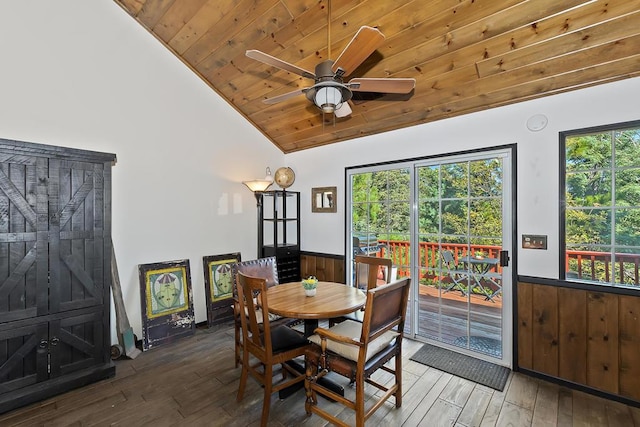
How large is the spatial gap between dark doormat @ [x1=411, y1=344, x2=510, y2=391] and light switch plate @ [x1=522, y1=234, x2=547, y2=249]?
48.6 inches

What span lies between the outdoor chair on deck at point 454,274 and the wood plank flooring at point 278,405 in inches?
35.2

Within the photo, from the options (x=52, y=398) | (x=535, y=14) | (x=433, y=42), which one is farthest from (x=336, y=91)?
(x=52, y=398)

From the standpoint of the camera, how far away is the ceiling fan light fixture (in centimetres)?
187

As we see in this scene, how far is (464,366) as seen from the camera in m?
2.93

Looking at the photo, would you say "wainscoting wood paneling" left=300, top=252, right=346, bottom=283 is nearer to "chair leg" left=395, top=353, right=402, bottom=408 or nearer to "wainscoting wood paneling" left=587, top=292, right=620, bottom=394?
"chair leg" left=395, top=353, right=402, bottom=408

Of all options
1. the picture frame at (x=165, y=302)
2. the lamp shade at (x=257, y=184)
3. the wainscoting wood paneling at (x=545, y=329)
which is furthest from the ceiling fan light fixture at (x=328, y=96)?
the picture frame at (x=165, y=302)

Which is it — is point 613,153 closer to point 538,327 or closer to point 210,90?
point 538,327

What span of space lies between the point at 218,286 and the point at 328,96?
319 cm

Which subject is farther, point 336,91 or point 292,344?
point 292,344

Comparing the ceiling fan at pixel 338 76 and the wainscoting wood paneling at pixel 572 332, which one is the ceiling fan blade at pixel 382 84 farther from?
the wainscoting wood paneling at pixel 572 332

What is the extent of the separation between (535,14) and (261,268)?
320 cm

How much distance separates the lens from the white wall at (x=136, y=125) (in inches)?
110

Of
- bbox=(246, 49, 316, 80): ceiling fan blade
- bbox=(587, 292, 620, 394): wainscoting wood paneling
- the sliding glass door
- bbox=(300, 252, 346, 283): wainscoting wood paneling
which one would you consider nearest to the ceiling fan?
bbox=(246, 49, 316, 80): ceiling fan blade

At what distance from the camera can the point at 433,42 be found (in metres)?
2.52
